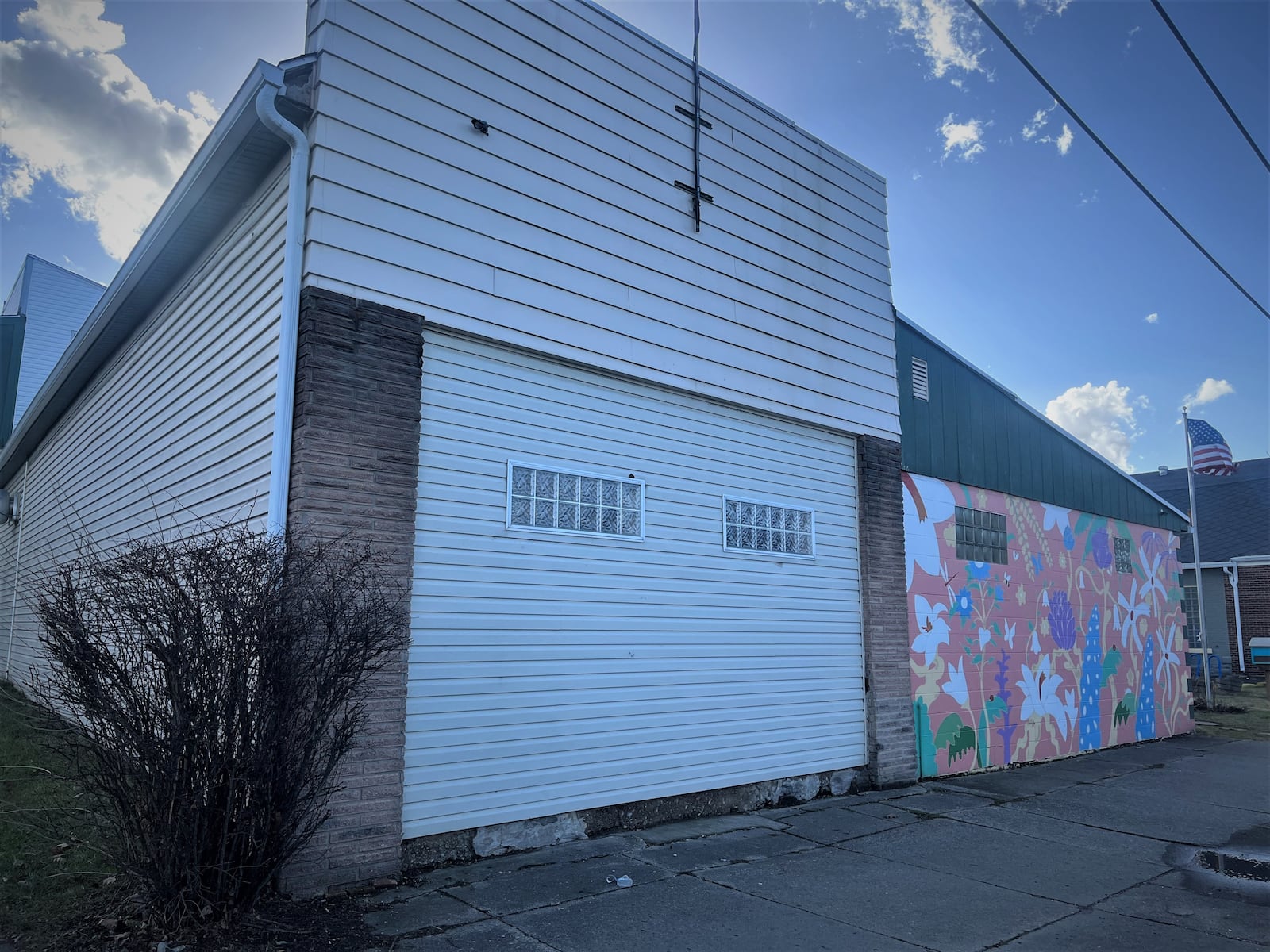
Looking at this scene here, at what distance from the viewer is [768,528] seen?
8289mm

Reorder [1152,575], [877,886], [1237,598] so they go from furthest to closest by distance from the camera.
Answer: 1. [1237,598]
2. [1152,575]
3. [877,886]

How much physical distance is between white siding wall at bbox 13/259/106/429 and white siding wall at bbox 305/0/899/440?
1679 centimetres

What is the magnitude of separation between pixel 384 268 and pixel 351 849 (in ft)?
11.9

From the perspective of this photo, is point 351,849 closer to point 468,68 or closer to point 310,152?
point 310,152

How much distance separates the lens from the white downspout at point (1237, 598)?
81.9 ft

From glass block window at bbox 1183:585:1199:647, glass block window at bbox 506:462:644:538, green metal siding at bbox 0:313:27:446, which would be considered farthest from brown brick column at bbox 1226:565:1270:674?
green metal siding at bbox 0:313:27:446

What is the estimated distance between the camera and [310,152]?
5.59 meters

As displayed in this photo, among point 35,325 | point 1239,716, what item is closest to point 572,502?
point 1239,716

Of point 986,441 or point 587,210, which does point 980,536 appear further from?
point 587,210

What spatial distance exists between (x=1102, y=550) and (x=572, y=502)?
1028cm

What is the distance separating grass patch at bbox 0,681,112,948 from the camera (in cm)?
428

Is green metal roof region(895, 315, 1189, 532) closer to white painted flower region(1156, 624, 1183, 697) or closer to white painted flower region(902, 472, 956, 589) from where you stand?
Result: white painted flower region(902, 472, 956, 589)

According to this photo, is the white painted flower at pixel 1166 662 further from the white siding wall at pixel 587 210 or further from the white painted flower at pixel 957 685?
the white siding wall at pixel 587 210

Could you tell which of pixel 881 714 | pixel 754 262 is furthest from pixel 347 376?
pixel 881 714
